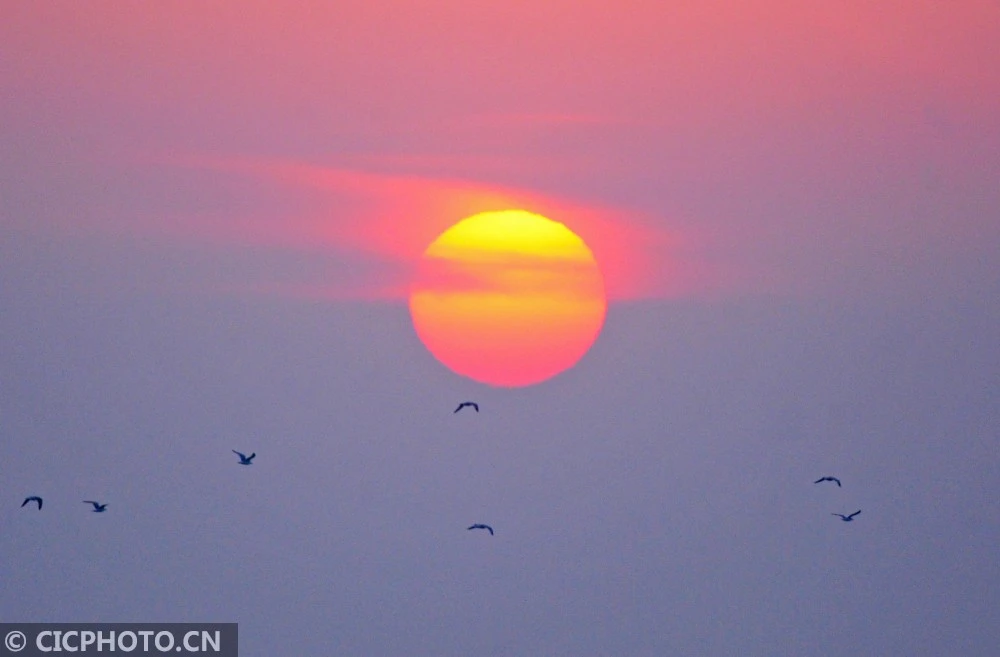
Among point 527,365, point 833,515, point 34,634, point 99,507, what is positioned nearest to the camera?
point 99,507

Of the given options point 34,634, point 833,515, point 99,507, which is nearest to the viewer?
point 99,507

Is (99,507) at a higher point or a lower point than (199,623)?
lower

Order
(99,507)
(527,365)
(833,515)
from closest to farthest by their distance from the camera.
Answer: (99,507), (527,365), (833,515)

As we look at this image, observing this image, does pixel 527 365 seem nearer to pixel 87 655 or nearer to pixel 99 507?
pixel 99 507

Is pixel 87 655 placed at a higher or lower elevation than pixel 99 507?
higher

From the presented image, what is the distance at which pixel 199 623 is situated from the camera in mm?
133750

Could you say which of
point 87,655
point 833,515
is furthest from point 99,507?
point 833,515

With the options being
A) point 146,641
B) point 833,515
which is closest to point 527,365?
point 833,515

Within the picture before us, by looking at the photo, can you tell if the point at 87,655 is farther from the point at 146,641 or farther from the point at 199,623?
the point at 199,623

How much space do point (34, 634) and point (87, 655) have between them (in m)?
13.6

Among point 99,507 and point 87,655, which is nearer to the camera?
point 99,507

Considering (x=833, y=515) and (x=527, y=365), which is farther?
(x=833, y=515)

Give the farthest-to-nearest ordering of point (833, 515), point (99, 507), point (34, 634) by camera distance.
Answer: point (833, 515), point (34, 634), point (99, 507)

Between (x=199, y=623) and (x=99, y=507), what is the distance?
179 ft
